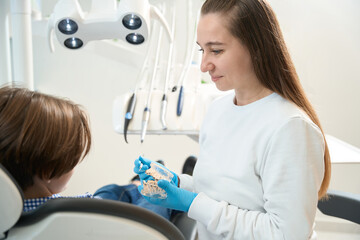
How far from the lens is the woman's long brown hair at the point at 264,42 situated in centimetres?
78

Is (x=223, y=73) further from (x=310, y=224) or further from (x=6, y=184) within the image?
(x=6, y=184)

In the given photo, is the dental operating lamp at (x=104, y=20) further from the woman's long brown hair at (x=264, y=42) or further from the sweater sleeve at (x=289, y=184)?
the sweater sleeve at (x=289, y=184)

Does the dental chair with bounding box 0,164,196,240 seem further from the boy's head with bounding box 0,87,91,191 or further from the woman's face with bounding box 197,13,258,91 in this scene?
the woman's face with bounding box 197,13,258,91

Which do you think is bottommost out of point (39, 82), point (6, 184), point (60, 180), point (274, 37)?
point (39, 82)

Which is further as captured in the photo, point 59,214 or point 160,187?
point 160,187

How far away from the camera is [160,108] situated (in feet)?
4.21

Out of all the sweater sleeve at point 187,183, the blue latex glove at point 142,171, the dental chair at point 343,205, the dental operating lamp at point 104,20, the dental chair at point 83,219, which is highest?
the dental operating lamp at point 104,20

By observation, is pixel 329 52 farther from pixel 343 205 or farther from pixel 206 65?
pixel 206 65

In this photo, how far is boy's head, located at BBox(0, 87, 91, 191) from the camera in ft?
1.97

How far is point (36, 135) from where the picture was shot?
0.61m

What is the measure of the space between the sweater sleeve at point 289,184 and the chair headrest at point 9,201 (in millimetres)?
442

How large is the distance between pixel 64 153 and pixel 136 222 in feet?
0.82

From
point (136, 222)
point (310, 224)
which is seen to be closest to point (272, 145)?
point (310, 224)

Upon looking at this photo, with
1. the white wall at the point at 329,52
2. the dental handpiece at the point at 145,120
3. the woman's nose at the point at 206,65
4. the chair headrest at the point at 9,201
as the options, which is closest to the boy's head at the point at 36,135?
the chair headrest at the point at 9,201
